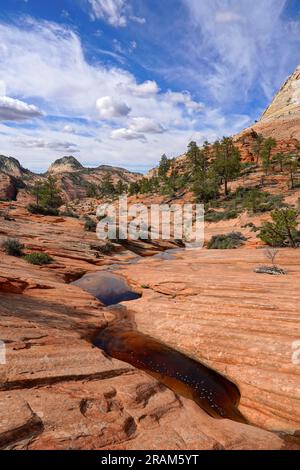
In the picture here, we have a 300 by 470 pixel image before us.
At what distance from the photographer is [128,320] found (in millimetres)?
16922

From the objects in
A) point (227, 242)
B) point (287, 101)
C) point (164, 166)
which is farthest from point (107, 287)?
point (287, 101)

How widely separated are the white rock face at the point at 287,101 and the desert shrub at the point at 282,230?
116 meters

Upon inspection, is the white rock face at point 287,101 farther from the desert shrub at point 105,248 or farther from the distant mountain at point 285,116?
the desert shrub at point 105,248

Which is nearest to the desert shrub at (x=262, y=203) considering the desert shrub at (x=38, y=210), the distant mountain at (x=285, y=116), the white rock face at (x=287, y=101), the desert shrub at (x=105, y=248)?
the desert shrub at (x=105, y=248)

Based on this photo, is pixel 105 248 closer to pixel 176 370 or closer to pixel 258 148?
pixel 176 370

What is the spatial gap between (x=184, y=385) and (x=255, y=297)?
6315 millimetres

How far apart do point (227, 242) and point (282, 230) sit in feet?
26.3

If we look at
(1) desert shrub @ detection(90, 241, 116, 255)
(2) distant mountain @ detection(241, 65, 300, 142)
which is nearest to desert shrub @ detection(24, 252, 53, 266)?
(1) desert shrub @ detection(90, 241, 116, 255)

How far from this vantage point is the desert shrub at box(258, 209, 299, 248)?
Answer: 2965cm

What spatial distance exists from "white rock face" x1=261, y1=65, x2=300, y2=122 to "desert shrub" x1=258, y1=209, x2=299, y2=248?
4549 inches

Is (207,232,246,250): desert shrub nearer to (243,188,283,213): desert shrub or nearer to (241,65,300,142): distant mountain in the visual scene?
(243,188,283,213): desert shrub

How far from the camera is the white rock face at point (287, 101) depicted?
5327 inches

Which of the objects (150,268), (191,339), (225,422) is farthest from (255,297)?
(150,268)
